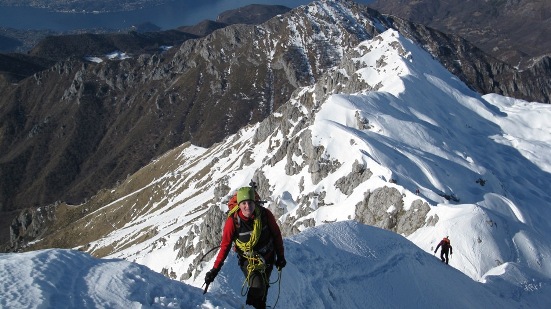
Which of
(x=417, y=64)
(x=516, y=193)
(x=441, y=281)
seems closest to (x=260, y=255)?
(x=441, y=281)

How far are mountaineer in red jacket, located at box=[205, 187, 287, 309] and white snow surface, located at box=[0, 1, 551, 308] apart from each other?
2.00 meters

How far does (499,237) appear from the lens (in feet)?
176

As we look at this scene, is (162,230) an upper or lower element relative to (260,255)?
lower

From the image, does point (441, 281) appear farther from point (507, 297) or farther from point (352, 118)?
point (352, 118)

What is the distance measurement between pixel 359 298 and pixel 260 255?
11.4m

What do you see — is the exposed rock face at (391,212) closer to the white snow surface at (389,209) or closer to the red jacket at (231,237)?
the white snow surface at (389,209)

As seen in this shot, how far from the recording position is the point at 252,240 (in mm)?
15562

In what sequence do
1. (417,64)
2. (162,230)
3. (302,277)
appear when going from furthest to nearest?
(162,230), (417,64), (302,277)

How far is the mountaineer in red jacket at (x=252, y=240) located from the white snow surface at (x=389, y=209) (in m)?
2.00

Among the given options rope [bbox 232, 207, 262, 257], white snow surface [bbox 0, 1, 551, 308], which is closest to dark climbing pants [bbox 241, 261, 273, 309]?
rope [bbox 232, 207, 262, 257]

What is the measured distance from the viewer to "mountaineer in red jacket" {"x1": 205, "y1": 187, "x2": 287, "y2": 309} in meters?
15.1

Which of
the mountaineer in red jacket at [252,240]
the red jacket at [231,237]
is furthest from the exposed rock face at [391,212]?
the red jacket at [231,237]

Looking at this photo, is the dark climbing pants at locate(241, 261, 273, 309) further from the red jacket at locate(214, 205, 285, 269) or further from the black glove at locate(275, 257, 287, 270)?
the red jacket at locate(214, 205, 285, 269)

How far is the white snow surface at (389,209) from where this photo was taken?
17.5m
